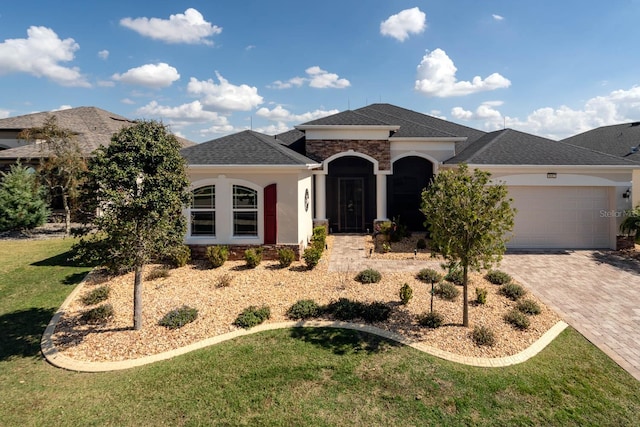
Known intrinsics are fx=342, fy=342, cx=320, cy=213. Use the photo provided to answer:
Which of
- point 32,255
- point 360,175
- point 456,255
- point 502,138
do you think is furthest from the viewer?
point 360,175

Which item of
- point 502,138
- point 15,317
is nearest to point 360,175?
point 502,138

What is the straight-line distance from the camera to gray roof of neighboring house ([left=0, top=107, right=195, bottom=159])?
25.4m

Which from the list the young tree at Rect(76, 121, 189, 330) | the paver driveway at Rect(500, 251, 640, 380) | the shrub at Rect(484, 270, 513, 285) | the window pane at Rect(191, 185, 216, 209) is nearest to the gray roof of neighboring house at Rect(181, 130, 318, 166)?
the window pane at Rect(191, 185, 216, 209)

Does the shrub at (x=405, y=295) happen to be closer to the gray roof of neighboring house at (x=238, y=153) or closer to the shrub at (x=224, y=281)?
the shrub at (x=224, y=281)

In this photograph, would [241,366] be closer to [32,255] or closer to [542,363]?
[542,363]

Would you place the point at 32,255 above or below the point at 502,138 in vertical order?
below

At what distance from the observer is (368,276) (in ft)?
37.7

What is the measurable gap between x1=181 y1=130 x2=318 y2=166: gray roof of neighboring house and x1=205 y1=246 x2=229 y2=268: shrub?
3356 mm

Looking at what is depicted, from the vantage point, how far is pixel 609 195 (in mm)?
15469

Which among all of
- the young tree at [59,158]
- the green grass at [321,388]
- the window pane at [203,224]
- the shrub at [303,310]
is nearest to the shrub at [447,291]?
the green grass at [321,388]

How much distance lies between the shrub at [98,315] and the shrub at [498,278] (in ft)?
38.2

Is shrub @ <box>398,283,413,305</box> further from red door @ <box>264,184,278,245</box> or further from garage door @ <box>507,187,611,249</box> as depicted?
garage door @ <box>507,187,611,249</box>

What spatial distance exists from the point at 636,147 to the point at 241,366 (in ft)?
86.2

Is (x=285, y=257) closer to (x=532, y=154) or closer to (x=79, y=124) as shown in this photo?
(x=532, y=154)
